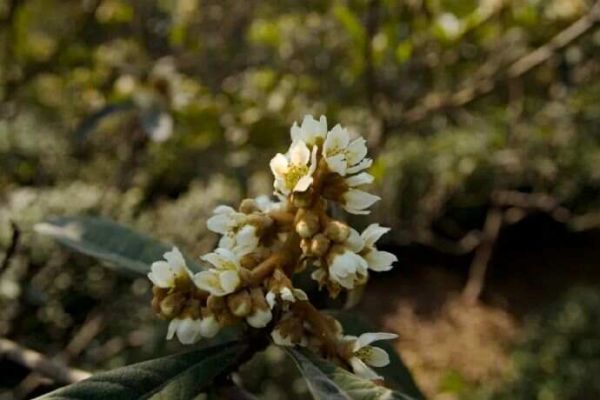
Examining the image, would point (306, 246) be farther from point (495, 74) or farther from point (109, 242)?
point (495, 74)

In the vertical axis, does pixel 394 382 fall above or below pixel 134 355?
below

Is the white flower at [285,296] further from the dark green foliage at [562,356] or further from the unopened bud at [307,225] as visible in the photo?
the dark green foliage at [562,356]

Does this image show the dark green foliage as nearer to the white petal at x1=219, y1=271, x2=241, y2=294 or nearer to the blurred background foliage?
the blurred background foliage

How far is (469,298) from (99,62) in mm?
3924

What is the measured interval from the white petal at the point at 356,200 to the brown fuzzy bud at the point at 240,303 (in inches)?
5.2

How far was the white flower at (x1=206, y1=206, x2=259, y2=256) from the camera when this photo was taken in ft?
2.60

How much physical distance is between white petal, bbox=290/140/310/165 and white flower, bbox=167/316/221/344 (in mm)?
170

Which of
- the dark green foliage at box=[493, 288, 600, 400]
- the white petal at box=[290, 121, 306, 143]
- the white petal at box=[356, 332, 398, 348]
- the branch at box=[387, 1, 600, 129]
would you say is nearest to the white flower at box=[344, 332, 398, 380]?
the white petal at box=[356, 332, 398, 348]

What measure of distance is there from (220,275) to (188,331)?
8 centimetres

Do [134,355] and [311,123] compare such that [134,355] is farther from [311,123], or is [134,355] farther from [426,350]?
[426,350]

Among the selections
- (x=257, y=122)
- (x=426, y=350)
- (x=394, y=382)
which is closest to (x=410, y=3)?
(x=257, y=122)

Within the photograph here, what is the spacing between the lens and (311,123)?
81cm

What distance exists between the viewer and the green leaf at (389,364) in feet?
3.36

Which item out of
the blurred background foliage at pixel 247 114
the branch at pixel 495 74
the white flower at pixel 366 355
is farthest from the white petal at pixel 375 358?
the branch at pixel 495 74
